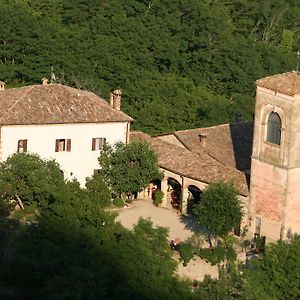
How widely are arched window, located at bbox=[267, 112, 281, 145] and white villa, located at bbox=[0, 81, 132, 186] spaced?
28.2ft

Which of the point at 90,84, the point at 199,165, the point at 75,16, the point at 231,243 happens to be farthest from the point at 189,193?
the point at 75,16

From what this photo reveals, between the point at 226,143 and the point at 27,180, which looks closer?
the point at 27,180

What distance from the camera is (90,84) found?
293ft

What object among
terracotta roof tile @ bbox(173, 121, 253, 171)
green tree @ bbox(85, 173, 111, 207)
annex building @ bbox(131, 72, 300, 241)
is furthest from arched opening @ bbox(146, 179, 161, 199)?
green tree @ bbox(85, 173, 111, 207)

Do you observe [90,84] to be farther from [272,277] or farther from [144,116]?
[272,277]

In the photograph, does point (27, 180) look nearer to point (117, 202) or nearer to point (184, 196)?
point (117, 202)

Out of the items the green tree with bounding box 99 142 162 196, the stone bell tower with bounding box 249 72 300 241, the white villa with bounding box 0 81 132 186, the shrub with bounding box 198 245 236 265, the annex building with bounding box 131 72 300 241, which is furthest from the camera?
the green tree with bounding box 99 142 162 196

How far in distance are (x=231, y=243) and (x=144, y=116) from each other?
65.7 feet

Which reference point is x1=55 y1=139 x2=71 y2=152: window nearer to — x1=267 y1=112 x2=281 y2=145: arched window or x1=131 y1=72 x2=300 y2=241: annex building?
x1=131 y1=72 x2=300 y2=241: annex building

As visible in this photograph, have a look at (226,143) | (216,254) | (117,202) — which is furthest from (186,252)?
(226,143)

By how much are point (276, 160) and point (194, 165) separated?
5262 mm

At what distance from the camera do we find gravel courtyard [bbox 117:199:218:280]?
207 feet

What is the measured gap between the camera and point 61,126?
70.9 metres

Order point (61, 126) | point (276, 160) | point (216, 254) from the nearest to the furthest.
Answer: point (216, 254)
point (276, 160)
point (61, 126)
